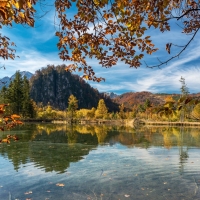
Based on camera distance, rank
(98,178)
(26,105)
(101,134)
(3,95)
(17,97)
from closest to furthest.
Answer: (98,178), (101,134), (3,95), (17,97), (26,105)

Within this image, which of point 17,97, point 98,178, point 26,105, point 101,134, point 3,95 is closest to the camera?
point 98,178

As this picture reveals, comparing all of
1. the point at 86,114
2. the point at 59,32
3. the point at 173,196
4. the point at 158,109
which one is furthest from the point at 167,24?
the point at 86,114

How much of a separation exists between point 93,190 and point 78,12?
16.4 ft

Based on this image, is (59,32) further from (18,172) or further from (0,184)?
(18,172)

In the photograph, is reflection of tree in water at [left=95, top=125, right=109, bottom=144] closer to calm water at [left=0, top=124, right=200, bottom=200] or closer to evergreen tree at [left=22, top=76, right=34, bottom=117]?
calm water at [left=0, top=124, right=200, bottom=200]

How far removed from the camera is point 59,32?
3547mm

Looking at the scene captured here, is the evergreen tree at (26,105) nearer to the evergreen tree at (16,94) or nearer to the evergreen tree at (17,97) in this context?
the evergreen tree at (17,97)

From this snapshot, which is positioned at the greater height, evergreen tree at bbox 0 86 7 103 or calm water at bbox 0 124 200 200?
evergreen tree at bbox 0 86 7 103

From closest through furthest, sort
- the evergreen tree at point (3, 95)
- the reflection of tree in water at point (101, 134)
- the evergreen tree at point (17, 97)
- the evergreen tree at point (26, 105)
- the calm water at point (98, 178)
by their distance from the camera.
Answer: the calm water at point (98, 178), the reflection of tree in water at point (101, 134), the evergreen tree at point (3, 95), the evergreen tree at point (17, 97), the evergreen tree at point (26, 105)

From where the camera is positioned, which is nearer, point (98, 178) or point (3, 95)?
point (98, 178)

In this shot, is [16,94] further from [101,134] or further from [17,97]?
[101,134]

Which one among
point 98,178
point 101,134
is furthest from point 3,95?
point 98,178

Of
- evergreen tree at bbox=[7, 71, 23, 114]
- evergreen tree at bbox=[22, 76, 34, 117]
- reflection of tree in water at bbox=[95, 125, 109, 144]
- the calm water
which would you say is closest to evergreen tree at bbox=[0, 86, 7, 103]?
evergreen tree at bbox=[7, 71, 23, 114]

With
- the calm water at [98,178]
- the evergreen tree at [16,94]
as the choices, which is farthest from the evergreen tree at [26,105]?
the calm water at [98,178]
